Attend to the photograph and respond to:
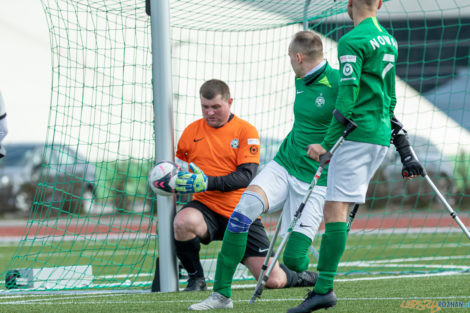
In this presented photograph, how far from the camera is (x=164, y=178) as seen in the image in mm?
4316

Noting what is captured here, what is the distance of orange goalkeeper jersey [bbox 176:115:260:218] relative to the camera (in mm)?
5152

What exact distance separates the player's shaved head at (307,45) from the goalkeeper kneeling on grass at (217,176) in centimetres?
95

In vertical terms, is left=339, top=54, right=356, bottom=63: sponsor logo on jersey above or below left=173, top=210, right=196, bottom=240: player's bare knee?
above

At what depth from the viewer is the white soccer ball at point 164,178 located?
4316 mm

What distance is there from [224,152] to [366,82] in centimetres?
182

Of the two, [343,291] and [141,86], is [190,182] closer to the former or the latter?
[343,291]

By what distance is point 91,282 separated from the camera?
5.98m

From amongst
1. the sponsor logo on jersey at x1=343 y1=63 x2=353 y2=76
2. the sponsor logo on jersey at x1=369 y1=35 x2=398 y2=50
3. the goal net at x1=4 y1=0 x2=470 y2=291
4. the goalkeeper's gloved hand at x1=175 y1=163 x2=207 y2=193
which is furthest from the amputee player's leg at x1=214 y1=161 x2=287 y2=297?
the goal net at x1=4 y1=0 x2=470 y2=291

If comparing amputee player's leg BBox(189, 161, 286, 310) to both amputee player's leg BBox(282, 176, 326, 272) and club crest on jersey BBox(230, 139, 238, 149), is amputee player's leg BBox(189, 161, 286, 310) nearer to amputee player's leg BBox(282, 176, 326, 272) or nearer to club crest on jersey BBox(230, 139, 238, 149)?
amputee player's leg BBox(282, 176, 326, 272)

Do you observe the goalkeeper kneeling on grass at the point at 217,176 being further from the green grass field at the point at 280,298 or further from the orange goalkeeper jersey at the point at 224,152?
the green grass field at the point at 280,298

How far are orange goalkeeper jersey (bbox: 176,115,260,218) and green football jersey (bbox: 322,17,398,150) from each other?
1.57m

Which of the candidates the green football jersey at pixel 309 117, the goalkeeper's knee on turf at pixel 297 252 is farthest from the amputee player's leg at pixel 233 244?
the goalkeeper's knee on turf at pixel 297 252

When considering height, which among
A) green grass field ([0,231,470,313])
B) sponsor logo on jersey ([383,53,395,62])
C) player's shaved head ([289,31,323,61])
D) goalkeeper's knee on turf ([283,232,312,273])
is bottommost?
green grass field ([0,231,470,313])

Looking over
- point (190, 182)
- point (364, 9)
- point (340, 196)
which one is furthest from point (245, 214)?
point (364, 9)
